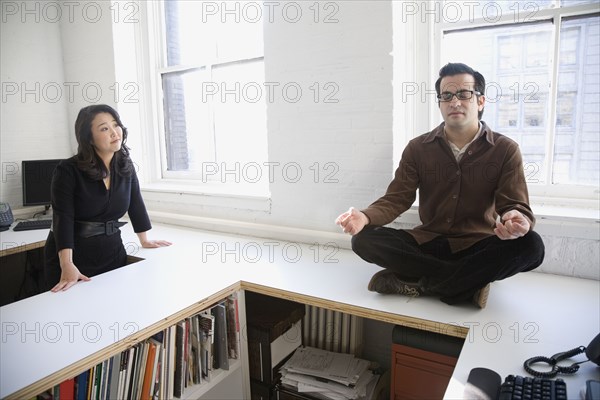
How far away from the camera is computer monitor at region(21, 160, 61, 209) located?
3.07 m

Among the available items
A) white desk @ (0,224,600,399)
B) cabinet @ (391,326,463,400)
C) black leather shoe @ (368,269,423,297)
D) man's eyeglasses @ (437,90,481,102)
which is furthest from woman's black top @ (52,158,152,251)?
man's eyeglasses @ (437,90,481,102)

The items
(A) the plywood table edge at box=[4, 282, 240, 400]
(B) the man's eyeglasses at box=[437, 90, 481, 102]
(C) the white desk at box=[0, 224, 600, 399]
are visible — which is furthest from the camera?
(B) the man's eyeglasses at box=[437, 90, 481, 102]

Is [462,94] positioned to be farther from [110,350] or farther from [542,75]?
[110,350]

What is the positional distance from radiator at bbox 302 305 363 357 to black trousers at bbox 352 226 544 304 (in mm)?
622

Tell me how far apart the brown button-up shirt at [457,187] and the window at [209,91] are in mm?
1147

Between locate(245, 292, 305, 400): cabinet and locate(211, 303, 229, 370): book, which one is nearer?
locate(211, 303, 229, 370): book

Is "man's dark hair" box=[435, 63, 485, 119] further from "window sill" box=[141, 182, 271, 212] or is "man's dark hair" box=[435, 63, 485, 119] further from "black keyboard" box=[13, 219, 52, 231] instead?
"black keyboard" box=[13, 219, 52, 231]

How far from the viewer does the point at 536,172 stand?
2023 millimetres

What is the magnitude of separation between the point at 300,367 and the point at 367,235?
2.65 feet

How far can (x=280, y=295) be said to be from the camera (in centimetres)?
177

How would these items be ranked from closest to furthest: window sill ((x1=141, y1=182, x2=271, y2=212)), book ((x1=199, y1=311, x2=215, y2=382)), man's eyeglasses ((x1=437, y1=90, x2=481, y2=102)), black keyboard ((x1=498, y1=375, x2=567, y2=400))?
black keyboard ((x1=498, y1=375, x2=567, y2=400)) < man's eyeglasses ((x1=437, y1=90, x2=481, y2=102)) < book ((x1=199, y1=311, x2=215, y2=382)) < window sill ((x1=141, y1=182, x2=271, y2=212))

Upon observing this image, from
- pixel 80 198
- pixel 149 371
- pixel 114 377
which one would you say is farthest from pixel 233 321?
pixel 80 198

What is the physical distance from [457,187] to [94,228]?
5.50 ft

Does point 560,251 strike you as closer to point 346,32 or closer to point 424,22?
point 424,22
